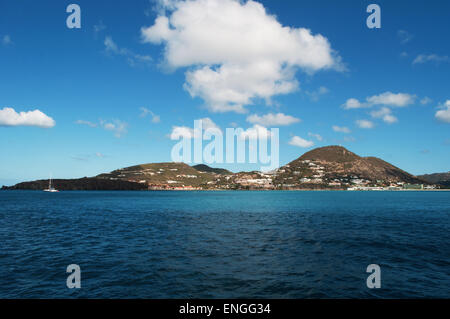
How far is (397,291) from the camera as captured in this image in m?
20.6

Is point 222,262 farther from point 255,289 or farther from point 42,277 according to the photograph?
point 42,277

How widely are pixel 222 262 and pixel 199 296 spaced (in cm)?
871

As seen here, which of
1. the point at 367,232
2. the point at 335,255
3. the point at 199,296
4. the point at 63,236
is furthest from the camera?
the point at 367,232

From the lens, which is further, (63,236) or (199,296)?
(63,236)

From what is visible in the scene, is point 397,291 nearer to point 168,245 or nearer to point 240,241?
point 240,241
